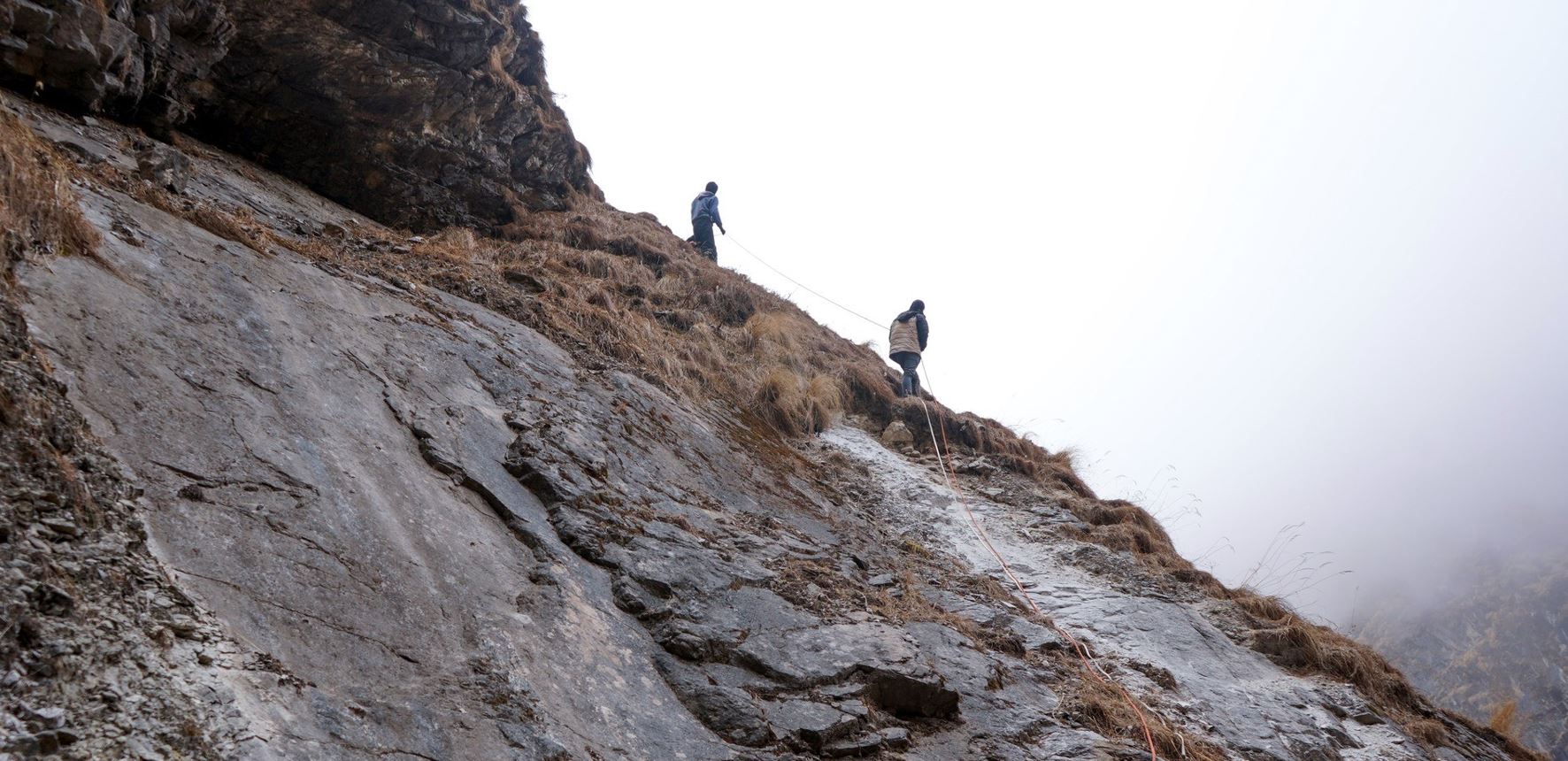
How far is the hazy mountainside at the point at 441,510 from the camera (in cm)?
285

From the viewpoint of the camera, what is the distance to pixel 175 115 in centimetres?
898

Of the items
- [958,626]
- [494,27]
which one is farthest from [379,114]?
[958,626]

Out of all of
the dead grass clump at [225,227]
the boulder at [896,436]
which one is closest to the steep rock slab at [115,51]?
the dead grass clump at [225,227]

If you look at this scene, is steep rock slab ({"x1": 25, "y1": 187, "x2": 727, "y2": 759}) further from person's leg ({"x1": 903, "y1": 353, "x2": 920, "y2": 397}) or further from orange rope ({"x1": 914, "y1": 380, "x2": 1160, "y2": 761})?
person's leg ({"x1": 903, "y1": 353, "x2": 920, "y2": 397})

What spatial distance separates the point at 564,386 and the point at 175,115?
19.0 feet

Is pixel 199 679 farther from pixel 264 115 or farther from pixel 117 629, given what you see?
pixel 264 115

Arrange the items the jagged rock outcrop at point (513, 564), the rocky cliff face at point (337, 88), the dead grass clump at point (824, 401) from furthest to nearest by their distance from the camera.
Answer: the dead grass clump at point (824, 401) < the rocky cliff face at point (337, 88) < the jagged rock outcrop at point (513, 564)

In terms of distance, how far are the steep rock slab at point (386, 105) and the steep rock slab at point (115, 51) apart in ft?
1.70

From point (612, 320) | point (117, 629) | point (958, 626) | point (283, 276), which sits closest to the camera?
point (117, 629)

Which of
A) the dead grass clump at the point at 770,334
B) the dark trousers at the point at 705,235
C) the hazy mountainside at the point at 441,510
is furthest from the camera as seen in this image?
the dark trousers at the point at 705,235

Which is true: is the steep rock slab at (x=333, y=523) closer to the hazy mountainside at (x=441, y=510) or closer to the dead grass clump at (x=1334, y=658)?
the hazy mountainside at (x=441, y=510)

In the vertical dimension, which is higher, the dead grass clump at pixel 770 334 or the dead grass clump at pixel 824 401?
the dead grass clump at pixel 770 334

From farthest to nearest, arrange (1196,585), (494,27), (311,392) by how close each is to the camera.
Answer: (494,27)
(1196,585)
(311,392)

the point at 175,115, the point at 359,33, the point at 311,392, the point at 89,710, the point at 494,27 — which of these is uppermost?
the point at 494,27
